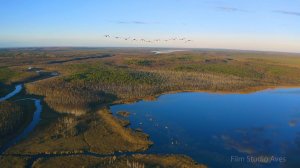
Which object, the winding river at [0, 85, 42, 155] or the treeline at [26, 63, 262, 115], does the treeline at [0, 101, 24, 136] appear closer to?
the winding river at [0, 85, 42, 155]

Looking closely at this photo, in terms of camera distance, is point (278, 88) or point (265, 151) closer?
point (265, 151)

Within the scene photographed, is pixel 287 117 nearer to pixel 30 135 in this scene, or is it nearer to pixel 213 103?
pixel 213 103

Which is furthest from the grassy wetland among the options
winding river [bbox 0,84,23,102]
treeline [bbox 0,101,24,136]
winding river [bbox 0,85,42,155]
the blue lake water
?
the blue lake water

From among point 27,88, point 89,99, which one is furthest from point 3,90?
point 89,99

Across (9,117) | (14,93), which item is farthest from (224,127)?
(14,93)

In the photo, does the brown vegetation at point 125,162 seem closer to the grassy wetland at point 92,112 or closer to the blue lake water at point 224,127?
the grassy wetland at point 92,112

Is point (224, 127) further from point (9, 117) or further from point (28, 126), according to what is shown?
point (9, 117)
